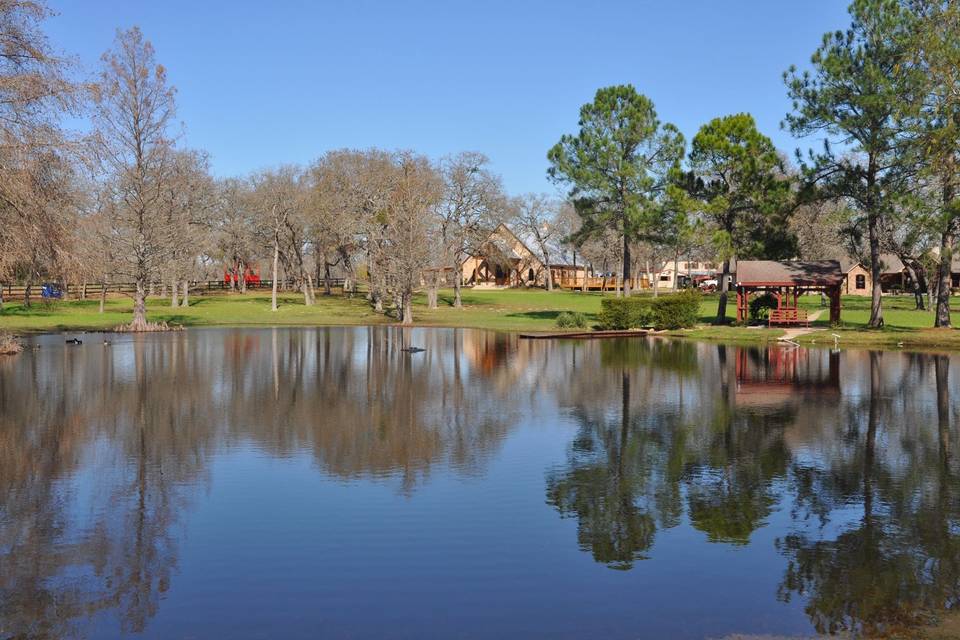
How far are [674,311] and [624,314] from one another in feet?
9.43

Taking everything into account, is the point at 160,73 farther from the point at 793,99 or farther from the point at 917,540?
the point at 917,540

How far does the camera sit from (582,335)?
44.7m

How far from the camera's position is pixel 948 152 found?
121 feet

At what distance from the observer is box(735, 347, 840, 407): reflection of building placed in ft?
74.0

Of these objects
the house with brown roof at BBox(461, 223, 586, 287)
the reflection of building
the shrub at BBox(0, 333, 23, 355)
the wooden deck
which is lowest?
the reflection of building

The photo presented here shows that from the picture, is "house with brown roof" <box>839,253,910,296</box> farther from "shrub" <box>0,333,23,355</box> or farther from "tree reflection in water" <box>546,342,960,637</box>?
"shrub" <box>0,333,23,355</box>

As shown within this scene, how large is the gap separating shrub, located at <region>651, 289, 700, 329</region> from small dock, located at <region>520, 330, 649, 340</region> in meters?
1.84

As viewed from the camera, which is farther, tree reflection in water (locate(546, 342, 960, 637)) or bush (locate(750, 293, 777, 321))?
bush (locate(750, 293, 777, 321))

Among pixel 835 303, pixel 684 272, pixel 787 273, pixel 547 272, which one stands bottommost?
pixel 835 303

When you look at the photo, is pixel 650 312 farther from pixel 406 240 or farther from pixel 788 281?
pixel 406 240

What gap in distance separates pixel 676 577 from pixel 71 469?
9.69 meters

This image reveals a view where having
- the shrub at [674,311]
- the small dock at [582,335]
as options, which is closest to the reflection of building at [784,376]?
the small dock at [582,335]

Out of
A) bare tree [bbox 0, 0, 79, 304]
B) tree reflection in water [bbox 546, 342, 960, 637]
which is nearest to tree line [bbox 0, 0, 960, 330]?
bare tree [bbox 0, 0, 79, 304]

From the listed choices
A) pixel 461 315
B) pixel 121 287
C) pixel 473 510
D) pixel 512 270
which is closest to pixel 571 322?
pixel 461 315
